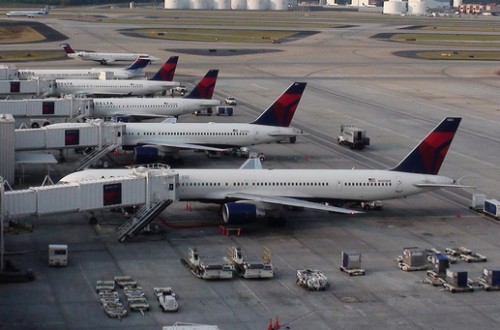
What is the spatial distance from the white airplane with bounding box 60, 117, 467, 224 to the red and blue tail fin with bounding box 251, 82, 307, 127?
18.5 metres

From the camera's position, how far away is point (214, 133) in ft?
260

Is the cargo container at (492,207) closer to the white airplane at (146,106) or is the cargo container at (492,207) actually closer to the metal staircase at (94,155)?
the metal staircase at (94,155)

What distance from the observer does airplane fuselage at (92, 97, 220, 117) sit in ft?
302

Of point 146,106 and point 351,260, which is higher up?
point 146,106

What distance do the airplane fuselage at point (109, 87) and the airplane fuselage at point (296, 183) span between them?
51605 millimetres

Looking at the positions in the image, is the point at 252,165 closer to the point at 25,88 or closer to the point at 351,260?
the point at 351,260

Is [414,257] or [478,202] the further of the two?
[478,202]

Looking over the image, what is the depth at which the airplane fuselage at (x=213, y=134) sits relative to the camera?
257ft

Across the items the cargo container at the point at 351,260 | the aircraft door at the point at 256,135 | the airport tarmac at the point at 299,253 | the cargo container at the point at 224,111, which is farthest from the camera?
the cargo container at the point at 224,111

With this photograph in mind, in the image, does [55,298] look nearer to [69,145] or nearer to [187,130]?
[69,145]

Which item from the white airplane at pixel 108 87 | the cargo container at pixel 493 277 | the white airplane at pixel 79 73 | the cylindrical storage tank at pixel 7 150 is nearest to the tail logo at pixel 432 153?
the cargo container at pixel 493 277

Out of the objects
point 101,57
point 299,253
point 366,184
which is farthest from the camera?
point 101,57

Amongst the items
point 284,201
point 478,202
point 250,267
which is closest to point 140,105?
point 284,201

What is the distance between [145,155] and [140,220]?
67.2 feet
